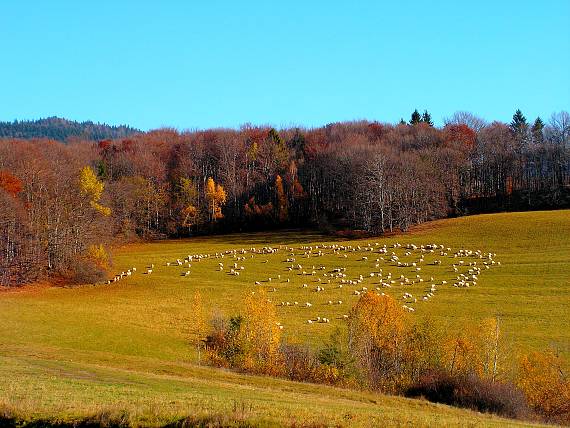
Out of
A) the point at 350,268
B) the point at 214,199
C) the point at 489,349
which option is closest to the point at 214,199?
the point at 214,199

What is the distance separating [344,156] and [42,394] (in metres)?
107

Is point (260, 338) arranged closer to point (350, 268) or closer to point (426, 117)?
point (350, 268)

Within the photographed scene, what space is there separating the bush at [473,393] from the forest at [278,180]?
49.6 m

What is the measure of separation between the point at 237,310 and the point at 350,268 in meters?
22.4

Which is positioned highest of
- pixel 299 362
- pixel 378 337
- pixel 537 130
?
pixel 537 130

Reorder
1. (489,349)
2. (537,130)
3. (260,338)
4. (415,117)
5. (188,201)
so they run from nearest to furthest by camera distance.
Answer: (489,349), (260,338), (188,201), (537,130), (415,117)

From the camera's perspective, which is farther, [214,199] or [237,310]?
[214,199]

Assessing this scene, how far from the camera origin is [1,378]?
2392cm

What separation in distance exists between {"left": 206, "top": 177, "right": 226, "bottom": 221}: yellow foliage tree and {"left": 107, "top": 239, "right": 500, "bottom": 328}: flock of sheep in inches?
1480

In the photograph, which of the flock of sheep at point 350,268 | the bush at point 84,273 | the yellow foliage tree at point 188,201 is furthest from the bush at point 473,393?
the yellow foliage tree at point 188,201

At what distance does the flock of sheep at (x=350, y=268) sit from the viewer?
60.6m

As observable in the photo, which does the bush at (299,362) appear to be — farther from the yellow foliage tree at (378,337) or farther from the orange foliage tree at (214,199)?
the orange foliage tree at (214,199)

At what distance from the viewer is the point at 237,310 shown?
54.7 m

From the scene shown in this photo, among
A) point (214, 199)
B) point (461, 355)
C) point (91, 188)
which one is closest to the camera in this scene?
point (461, 355)
